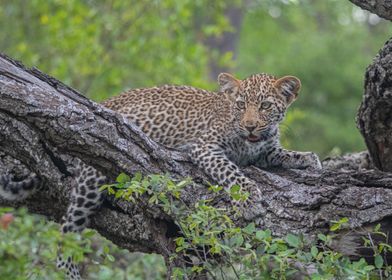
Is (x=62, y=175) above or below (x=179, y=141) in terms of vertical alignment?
below

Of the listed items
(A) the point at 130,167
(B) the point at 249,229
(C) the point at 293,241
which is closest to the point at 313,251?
(C) the point at 293,241

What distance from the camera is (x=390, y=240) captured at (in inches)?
279

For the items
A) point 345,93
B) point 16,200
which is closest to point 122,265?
point 16,200

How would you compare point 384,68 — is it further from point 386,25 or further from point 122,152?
point 386,25

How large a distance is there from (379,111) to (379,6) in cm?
93

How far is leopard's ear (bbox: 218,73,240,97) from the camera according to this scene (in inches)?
354

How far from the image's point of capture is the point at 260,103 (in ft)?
28.9

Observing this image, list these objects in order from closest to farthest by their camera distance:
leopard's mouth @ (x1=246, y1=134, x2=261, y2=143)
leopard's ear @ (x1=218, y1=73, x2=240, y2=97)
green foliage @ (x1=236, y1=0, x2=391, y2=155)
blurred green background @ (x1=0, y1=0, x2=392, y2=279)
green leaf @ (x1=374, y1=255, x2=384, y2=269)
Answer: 1. green leaf @ (x1=374, y1=255, x2=384, y2=269)
2. leopard's mouth @ (x1=246, y1=134, x2=261, y2=143)
3. leopard's ear @ (x1=218, y1=73, x2=240, y2=97)
4. blurred green background @ (x1=0, y1=0, x2=392, y2=279)
5. green foliage @ (x1=236, y1=0, x2=391, y2=155)

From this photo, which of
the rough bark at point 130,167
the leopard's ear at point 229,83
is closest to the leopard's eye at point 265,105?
the leopard's ear at point 229,83

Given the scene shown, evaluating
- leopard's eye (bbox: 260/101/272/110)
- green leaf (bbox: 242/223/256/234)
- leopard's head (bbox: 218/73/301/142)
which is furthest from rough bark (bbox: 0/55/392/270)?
leopard's eye (bbox: 260/101/272/110)

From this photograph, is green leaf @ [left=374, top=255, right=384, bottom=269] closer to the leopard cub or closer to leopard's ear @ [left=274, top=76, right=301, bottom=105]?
the leopard cub

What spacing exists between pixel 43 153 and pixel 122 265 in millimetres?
3038

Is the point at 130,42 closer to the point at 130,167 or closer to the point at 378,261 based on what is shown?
the point at 130,167

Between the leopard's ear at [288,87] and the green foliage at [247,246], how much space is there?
2096mm
